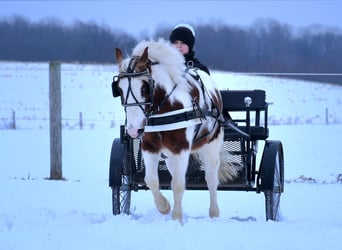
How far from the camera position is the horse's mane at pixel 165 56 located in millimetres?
5012

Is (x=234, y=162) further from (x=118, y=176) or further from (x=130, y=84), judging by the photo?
(x=130, y=84)

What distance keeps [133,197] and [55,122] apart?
2.13m

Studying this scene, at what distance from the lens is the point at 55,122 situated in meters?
9.33

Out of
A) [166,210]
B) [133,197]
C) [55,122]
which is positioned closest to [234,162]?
[166,210]

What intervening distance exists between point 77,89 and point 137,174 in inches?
810

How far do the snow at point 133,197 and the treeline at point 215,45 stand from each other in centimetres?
190

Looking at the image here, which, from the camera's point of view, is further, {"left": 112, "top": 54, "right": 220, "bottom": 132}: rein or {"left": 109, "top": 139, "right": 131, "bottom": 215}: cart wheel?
{"left": 109, "top": 139, "right": 131, "bottom": 215}: cart wheel

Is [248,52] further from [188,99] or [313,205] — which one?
[188,99]

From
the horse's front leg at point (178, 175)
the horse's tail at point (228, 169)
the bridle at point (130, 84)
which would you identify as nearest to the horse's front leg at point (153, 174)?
the horse's front leg at point (178, 175)

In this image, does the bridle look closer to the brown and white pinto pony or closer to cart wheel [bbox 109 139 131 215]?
the brown and white pinto pony

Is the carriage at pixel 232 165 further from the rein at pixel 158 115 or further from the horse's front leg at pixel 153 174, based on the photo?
the rein at pixel 158 115

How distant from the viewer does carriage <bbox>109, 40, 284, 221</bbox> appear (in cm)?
594

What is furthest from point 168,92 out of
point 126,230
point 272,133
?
point 272,133

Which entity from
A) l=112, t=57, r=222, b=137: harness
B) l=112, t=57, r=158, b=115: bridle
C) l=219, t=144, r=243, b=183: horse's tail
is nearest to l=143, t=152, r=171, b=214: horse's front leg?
l=112, t=57, r=222, b=137: harness
